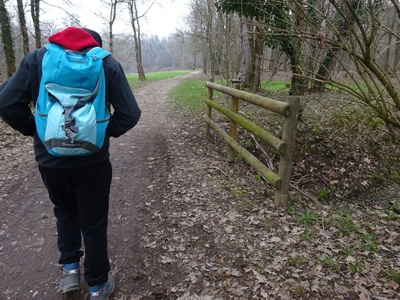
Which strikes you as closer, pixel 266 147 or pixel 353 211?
pixel 353 211

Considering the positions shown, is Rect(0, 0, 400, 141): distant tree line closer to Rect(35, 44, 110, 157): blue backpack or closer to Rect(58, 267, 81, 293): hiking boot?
Rect(35, 44, 110, 157): blue backpack

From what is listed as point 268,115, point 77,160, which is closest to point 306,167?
point 268,115

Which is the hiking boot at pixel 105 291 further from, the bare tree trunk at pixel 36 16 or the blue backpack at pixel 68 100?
the bare tree trunk at pixel 36 16

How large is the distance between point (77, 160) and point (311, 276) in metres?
2.43

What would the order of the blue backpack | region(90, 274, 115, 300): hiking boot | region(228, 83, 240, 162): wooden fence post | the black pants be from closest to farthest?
the blue backpack, the black pants, region(90, 274, 115, 300): hiking boot, region(228, 83, 240, 162): wooden fence post

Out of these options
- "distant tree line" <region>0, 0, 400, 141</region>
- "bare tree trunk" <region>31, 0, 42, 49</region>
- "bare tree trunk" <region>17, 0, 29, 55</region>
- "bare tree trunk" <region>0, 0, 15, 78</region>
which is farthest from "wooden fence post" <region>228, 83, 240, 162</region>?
"bare tree trunk" <region>31, 0, 42, 49</region>

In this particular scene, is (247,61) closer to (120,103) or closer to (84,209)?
(120,103)

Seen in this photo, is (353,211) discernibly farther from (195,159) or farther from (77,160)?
(77,160)

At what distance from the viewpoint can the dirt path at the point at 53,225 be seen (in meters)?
2.67

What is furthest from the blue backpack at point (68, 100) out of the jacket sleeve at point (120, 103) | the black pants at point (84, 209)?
the black pants at point (84, 209)

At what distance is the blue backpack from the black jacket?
0.26 feet

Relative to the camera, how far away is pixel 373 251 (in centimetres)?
314

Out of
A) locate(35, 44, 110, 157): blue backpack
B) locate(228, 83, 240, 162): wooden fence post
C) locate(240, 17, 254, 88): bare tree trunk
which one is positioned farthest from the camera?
locate(240, 17, 254, 88): bare tree trunk

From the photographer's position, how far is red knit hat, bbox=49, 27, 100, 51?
1.87 meters
